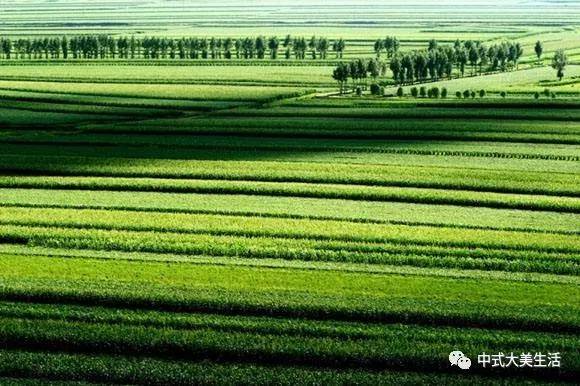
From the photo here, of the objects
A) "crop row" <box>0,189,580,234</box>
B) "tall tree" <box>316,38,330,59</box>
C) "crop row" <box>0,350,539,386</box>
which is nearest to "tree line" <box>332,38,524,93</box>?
"tall tree" <box>316,38,330,59</box>

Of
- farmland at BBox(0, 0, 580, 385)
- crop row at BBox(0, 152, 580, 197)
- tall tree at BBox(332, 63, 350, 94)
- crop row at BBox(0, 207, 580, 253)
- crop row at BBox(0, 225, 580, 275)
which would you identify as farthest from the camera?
tall tree at BBox(332, 63, 350, 94)

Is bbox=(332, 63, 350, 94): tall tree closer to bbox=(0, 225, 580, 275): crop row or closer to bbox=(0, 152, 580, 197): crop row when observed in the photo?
bbox=(0, 152, 580, 197): crop row

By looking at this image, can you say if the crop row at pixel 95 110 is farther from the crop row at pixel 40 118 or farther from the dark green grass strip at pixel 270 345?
the dark green grass strip at pixel 270 345

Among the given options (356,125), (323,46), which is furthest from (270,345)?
(323,46)

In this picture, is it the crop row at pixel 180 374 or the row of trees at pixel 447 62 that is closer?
the crop row at pixel 180 374

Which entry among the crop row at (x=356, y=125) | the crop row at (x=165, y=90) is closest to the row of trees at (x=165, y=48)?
the crop row at (x=165, y=90)

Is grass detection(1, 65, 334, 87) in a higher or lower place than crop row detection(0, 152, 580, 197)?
lower
